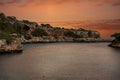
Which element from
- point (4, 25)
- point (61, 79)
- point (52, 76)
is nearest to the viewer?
point (61, 79)

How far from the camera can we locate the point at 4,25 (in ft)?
602

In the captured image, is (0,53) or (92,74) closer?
(92,74)

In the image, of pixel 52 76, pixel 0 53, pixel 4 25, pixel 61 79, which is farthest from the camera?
pixel 4 25

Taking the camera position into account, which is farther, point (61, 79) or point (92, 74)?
point (92, 74)

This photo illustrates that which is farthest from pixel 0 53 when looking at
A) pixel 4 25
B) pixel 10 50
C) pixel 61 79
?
pixel 4 25

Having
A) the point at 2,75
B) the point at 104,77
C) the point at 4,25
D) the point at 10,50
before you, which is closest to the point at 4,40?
the point at 10,50

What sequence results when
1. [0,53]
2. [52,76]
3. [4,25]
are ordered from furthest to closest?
1. [4,25]
2. [0,53]
3. [52,76]

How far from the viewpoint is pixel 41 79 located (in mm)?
47969

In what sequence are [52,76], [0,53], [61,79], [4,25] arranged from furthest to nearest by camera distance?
[4,25], [0,53], [52,76], [61,79]

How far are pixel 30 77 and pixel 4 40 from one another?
5273cm

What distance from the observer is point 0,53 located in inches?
3750

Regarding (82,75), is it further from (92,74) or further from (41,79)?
(41,79)

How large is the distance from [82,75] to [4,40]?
52.9 m

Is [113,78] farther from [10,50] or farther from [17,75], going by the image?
[10,50]
